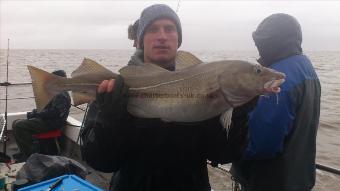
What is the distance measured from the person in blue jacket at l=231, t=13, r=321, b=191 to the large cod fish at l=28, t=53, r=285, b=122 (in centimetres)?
95

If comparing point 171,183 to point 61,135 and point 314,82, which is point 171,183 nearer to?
point 314,82

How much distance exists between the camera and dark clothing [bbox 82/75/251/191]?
8.71 feet

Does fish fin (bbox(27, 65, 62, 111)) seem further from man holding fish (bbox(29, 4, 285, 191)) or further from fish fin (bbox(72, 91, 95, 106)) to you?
fish fin (bbox(72, 91, 95, 106))

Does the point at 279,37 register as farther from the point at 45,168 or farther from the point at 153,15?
the point at 45,168

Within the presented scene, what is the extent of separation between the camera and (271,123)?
11.1 feet

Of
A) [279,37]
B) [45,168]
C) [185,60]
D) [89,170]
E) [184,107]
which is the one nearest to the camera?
[184,107]

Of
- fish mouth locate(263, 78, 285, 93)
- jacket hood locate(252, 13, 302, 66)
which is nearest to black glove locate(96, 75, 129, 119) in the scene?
fish mouth locate(263, 78, 285, 93)

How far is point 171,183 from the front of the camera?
2.74 m

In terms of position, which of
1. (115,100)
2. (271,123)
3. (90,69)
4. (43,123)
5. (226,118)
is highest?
(90,69)

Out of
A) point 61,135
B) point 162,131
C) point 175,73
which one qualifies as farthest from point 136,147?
point 61,135

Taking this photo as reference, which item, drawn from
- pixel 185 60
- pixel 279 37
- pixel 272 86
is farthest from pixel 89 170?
pixel 272 86

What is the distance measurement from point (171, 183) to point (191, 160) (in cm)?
→ 22

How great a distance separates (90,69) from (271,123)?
1.67 metres

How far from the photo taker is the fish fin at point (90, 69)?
2.62 m
